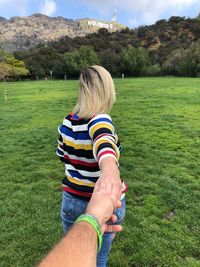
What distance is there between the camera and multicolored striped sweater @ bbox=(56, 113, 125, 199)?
1980 mm

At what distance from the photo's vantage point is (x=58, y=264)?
0.88 meters

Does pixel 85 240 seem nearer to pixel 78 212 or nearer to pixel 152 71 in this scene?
pixel 78 212

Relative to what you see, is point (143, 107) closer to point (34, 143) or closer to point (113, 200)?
point (34, 143)

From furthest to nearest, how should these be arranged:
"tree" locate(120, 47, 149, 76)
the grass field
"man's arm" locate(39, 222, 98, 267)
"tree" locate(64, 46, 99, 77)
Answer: "tree" locate(64, 46, 99, 77), "tree" locate(120, 47, 149, 76), the grass field, "man's arm" locate(39, 222, 98, 267)

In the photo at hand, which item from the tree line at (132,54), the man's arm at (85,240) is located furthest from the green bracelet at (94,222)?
the tree line at (132,54)

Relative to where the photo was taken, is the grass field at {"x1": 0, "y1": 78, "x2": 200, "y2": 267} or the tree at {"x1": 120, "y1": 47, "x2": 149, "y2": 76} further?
the tree at {"x1": 120, "y1": 47, "x2": 149, "y2": 76}

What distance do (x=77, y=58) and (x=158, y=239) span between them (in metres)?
58.9

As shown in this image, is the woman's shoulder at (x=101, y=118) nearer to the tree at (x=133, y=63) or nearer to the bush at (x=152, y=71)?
the bush at (x=152, y=71)

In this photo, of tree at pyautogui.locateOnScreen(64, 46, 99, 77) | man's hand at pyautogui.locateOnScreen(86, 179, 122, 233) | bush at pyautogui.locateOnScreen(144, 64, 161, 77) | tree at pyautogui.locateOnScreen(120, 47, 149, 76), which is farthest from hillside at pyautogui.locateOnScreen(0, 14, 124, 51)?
man's hand at pyautogui.locateOnScreen(86, 179, 122, 233)

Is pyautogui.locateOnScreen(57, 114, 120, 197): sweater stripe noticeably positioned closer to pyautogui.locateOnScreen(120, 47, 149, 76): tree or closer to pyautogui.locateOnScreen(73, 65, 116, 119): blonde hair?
pyautogui.locateOnScreen(73, 65, 116, 119): blonde hair

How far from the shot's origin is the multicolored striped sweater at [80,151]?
1980mm

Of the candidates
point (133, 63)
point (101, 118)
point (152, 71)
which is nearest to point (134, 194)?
point (101, 118)

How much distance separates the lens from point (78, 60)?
60781 mm

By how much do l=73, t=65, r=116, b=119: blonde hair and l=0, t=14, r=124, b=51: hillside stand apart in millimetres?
147616
